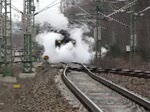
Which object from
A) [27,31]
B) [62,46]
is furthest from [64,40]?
[27,31]

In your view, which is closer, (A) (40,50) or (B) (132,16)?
(B) (132,16)

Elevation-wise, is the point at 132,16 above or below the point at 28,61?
above

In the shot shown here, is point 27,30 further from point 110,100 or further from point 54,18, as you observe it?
point 54,18

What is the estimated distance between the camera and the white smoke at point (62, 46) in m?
42.6

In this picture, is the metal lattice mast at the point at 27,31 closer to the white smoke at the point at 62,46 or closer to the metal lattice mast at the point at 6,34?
the metal lattice mast at the point at 6,34

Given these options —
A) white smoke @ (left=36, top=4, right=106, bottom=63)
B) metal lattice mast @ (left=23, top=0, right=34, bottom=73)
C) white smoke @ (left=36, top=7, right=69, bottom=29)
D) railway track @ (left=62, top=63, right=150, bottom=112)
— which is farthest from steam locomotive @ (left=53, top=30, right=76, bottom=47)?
railway track @ (left=62, top=63, right=150, bottom=112)

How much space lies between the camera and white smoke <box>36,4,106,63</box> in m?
42.6

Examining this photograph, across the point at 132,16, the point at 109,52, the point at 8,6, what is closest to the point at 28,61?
the point at 8,6

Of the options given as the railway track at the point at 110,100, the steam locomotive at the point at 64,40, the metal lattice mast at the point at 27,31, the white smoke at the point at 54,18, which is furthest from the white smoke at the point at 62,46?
the railway track at the point at 110,100

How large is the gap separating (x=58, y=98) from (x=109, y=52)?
114ft

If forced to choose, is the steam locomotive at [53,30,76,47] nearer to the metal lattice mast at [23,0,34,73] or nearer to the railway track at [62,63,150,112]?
the metal lattice mast at [23,0,34,73]

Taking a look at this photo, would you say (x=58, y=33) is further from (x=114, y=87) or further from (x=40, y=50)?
(x=114, y=87)

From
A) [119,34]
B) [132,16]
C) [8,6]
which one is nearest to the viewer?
[8,6]

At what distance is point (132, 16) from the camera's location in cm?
3266
